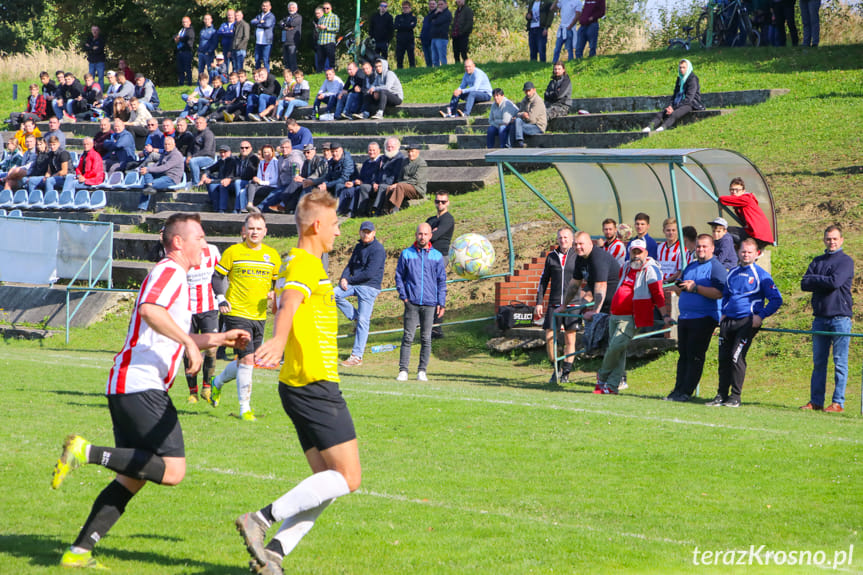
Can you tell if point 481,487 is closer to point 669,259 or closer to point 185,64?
point 669,259

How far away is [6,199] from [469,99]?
13294mm

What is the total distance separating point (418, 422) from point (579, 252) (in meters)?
4.48

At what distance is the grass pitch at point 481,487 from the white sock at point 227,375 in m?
0.37

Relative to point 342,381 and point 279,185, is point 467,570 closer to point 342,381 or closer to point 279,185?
point 342,381

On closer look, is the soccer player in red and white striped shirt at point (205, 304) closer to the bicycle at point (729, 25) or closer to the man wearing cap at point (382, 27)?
the bicycle at point (729, 25)

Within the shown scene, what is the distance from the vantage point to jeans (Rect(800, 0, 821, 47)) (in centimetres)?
2703

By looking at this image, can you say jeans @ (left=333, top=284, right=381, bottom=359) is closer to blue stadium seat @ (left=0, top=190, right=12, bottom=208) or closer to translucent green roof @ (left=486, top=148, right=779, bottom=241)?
translucent green roof @ (left=486, top=148, right=779, bottom=241)

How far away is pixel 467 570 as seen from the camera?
19.1 ft

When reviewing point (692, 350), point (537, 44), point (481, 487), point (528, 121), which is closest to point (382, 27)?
point (537, 44)

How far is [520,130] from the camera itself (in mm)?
24391

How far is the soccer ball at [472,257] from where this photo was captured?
56.9 feet

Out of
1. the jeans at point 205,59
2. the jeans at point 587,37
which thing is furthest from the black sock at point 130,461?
the jeans at point 205,59

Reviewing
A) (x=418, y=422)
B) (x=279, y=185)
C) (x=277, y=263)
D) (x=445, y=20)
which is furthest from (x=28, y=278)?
(x=445, y=20)

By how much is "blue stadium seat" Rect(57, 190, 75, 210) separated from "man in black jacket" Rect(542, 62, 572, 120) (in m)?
13.0
